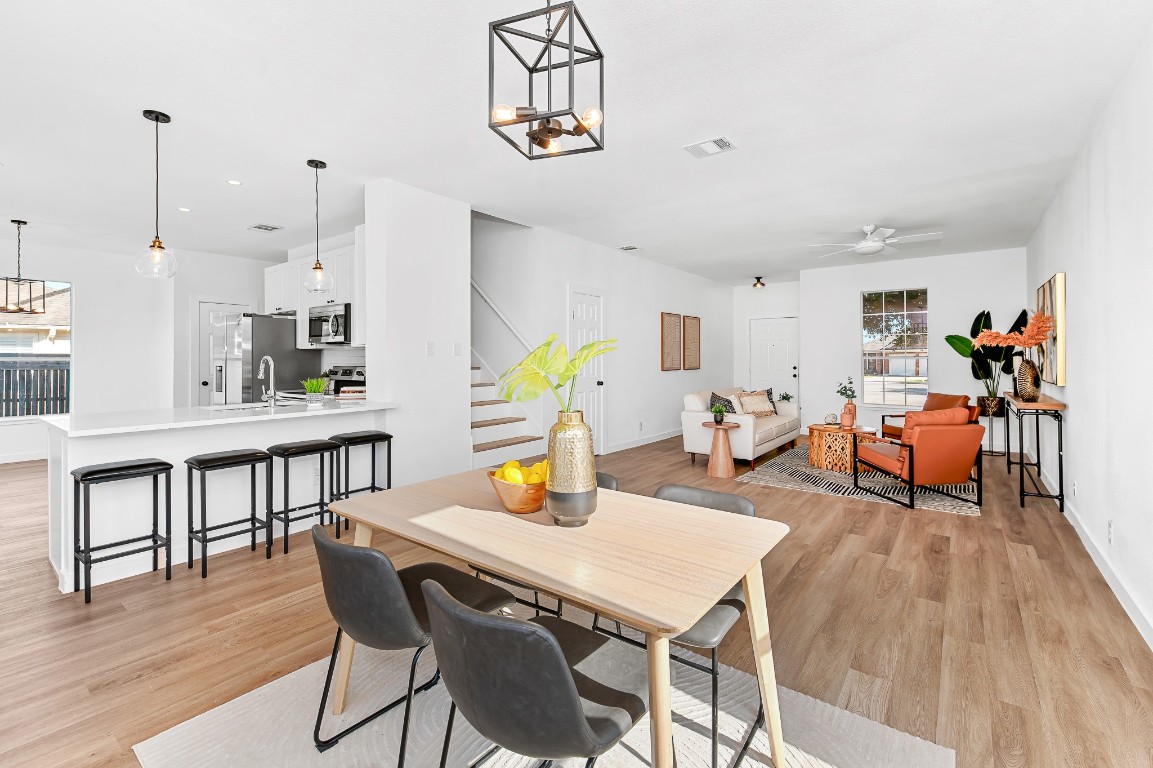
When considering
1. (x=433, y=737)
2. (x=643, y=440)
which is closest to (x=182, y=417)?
(x=433, y=737)

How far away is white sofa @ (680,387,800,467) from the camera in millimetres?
6152

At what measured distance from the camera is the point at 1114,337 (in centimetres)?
299

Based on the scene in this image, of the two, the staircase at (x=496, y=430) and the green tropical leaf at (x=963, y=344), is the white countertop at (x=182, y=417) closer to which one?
the staircase at (x=496, y=430)

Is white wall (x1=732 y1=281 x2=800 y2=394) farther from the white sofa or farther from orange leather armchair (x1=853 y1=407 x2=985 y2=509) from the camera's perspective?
orange leather armchair (x1=853 y1=407 x2=985 y2=509)

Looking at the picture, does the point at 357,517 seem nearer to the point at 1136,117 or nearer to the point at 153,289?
the point at 1136,117

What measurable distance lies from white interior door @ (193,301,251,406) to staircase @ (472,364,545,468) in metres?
3.44

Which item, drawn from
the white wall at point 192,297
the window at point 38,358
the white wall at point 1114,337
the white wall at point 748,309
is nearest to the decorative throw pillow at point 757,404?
the white wall at point 748,309

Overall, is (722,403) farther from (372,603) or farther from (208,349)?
(208,349)

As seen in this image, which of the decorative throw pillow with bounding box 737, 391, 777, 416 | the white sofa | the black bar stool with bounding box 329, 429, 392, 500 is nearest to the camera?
the black bar stool with bounding box 329, 429, 392, 500

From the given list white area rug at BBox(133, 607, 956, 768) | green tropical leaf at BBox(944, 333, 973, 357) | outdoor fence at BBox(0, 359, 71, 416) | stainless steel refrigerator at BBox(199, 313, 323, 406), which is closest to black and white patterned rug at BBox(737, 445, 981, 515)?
green tropical leaf at BBox(944, 333, 973, 357)

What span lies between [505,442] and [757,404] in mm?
3344

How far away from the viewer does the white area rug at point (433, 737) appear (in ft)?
5.71

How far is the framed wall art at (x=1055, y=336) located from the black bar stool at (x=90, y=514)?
6.13 m

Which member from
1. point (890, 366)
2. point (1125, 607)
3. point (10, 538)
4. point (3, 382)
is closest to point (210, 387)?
point (3, 382)
